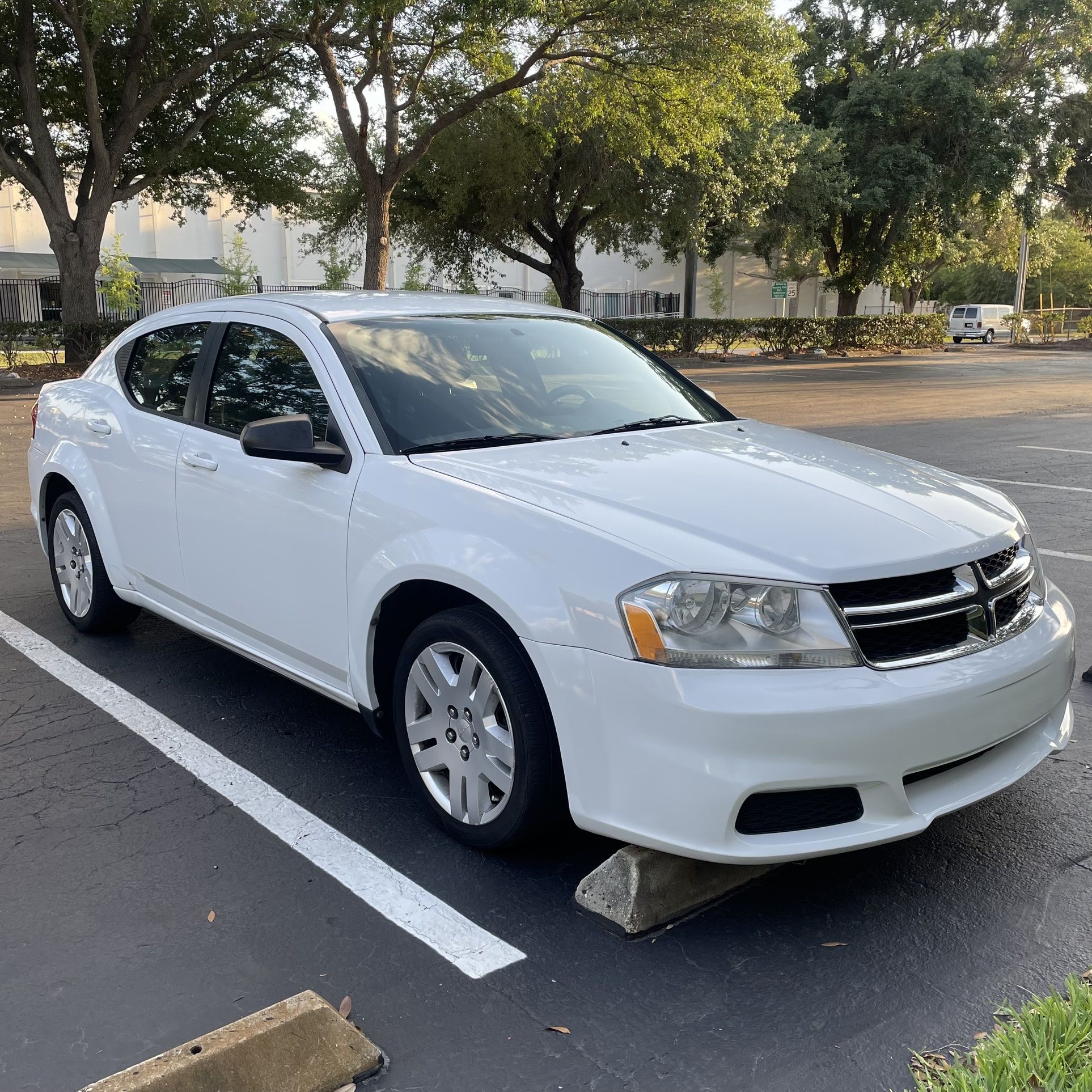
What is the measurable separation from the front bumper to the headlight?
38 millimetres

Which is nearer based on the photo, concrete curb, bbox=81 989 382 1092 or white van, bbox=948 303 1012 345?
concrete curb, bbox=81 989 382 1092

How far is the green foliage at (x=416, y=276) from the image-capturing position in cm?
3822

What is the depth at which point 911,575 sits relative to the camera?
2986 mm

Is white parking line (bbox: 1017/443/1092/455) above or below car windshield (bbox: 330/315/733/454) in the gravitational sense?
below

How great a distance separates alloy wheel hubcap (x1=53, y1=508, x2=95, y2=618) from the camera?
5281 mm

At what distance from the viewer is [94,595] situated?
17.2 feet

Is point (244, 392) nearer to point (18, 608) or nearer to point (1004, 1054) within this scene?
point (18, 608)

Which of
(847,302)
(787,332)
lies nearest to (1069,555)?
(787,332)

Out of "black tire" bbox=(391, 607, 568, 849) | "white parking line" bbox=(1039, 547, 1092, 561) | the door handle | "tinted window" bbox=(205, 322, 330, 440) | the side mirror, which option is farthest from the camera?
"white parking line" bbox=(1039, 547, 1092, 561)

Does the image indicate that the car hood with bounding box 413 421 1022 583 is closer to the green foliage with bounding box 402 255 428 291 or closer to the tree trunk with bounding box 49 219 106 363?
the tree trunk with bounding box 49 219 106 363

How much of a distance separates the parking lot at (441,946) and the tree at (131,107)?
18980 millimetres

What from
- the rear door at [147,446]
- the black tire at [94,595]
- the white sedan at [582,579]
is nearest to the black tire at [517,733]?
the white sedan at [582,579]

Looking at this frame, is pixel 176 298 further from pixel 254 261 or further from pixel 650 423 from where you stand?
pixel 650 423

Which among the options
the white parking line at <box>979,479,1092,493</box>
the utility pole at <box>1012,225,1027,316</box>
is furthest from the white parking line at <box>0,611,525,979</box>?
the utility pole at <box>1012,225,1027,316</box>
